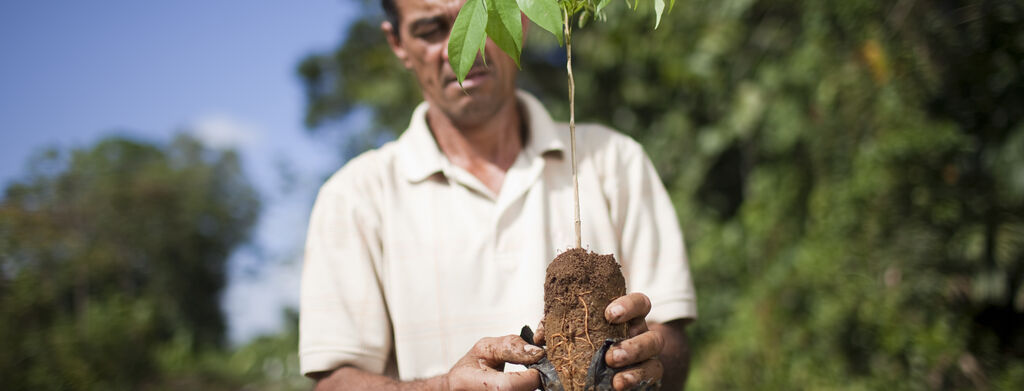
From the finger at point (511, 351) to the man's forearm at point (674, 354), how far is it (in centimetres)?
54

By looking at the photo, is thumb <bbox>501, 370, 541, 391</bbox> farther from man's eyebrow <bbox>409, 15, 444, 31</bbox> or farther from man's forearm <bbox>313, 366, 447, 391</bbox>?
man's eyebrow <bbox>409, 15, 444, 31</bbox>

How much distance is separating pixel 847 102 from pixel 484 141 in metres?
2.40

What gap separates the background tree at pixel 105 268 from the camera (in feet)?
18.1

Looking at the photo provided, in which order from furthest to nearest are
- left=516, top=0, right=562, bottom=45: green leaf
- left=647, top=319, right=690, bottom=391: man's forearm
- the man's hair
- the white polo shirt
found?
1. the man's hair
2. the white polo shirt
3. left=647, top=319, right=690, bottom=391: man's forearm
4. left=516, top=0, right=562, bottom=45: green leaf

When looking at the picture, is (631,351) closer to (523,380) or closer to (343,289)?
(523,380)

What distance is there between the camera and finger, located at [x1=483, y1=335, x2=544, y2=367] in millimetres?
1553

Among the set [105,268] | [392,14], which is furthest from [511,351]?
[105,268]

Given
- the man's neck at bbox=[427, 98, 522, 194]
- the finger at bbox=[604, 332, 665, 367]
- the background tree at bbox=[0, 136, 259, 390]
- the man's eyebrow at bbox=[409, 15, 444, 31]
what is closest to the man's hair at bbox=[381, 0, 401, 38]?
the man's eyebrow at bbox=[409, 15, 444, 31]

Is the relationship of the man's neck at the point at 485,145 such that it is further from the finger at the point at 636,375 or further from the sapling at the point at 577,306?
the finger at the point at 636,375

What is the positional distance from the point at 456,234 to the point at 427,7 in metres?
0.67

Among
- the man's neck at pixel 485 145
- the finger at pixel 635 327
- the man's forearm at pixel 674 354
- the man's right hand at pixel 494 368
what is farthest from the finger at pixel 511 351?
the man's neck at pixel 485 145

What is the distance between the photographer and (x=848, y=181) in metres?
3.80

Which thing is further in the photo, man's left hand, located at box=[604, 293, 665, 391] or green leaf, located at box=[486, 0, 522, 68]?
man's left hand, located at box=[604, 293, 665, 391]

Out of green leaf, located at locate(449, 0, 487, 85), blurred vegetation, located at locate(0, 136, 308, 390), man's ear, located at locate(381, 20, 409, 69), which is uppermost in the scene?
man's ear, located at locate(381, 20, 409, 69)
